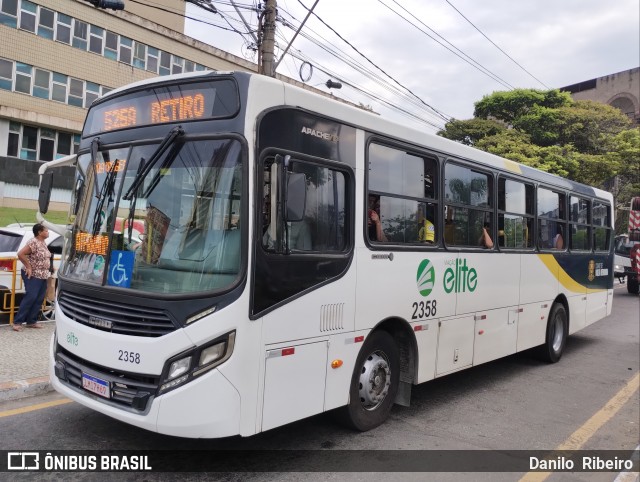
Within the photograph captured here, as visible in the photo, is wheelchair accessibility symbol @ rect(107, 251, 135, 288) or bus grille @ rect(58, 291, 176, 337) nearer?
bus grille @ rect(58, 291, 176, 337)

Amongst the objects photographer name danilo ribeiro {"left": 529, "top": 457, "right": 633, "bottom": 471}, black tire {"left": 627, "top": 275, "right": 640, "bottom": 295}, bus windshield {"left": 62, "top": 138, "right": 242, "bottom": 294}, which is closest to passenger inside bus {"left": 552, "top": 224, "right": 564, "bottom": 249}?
photographer name danilo ribeiro {"left": 529, "top": 457, "right": 633, "bottom": 471}

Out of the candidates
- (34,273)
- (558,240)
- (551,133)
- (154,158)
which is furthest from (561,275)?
(551,133)

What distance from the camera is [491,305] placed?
680 centimetres

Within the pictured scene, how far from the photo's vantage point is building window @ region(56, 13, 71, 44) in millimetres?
27609

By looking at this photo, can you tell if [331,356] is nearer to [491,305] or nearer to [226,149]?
[226,149]

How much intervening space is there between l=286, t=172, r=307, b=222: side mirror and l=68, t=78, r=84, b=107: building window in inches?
1155

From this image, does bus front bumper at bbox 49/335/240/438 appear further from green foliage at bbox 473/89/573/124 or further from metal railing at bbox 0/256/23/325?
green foliage at bbox 473/89/573/124

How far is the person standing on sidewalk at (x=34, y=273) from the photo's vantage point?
8305mm

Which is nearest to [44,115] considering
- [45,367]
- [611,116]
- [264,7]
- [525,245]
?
[264,7]

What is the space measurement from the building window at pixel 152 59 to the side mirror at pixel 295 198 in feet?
101

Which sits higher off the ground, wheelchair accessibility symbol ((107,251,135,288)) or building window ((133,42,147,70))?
building window ((133,42,147,70))

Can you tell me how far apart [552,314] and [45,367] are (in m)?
7.43

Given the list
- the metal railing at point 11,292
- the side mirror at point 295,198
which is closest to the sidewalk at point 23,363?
the metal railing at point 11,292

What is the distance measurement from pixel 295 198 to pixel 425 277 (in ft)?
7.21
